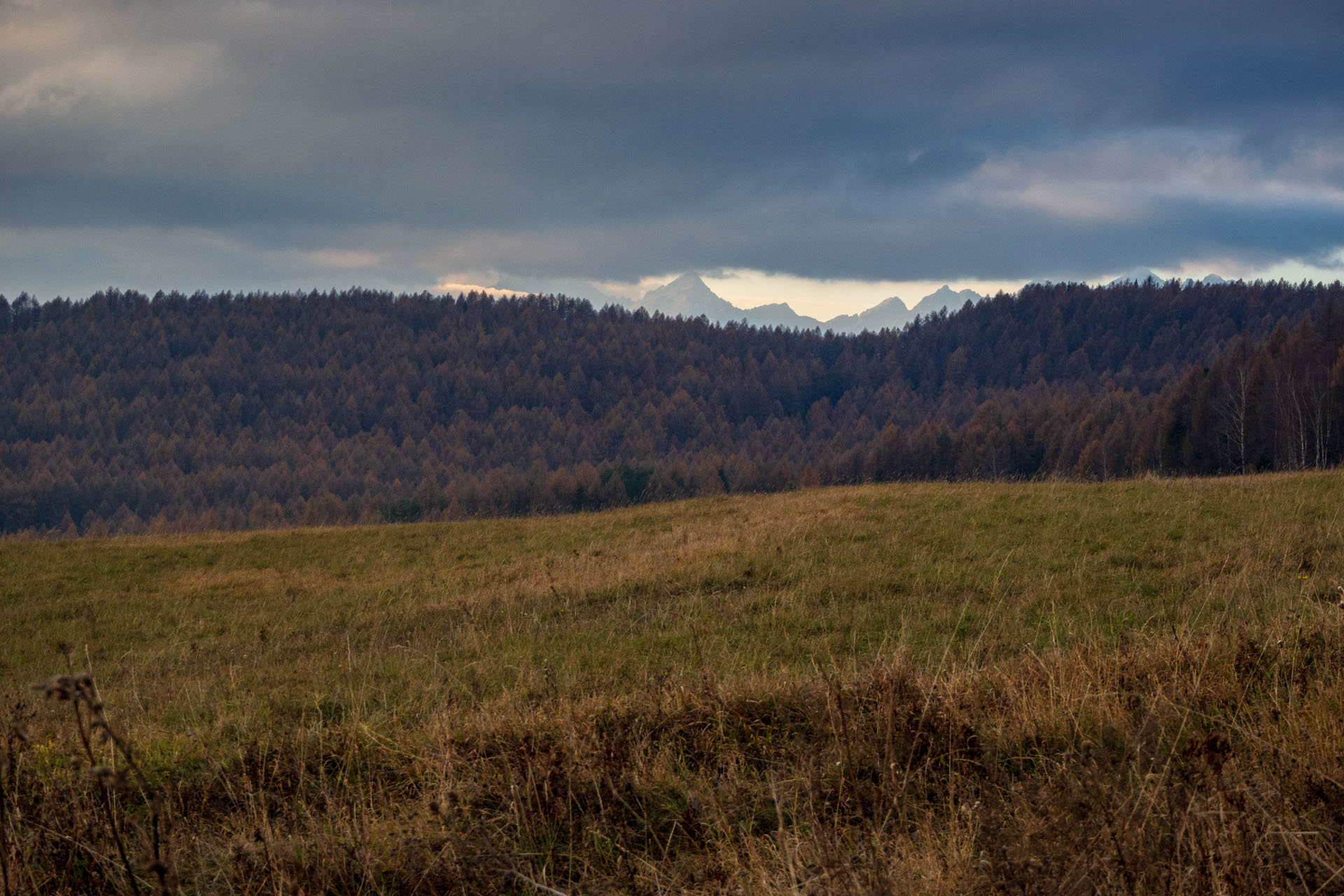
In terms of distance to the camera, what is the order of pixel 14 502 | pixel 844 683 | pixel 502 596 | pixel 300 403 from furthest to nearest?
pixel 300 403, pixel 14 502, pixel 502 596, pixel 844 683

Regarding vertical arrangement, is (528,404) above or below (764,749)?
above

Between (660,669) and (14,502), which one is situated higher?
(660,669)

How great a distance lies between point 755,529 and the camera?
54.6 ft

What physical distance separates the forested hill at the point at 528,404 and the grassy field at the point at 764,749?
65266mm

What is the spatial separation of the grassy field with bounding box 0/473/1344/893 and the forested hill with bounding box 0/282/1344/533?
6527 centimetres

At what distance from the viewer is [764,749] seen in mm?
4270

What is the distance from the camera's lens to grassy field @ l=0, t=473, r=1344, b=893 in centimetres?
283

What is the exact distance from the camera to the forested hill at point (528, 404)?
94562 millimetres

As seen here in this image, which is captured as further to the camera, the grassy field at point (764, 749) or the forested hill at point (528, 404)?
the forested hill at point (528, 404)

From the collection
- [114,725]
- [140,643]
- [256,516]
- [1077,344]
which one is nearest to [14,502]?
[256,516]

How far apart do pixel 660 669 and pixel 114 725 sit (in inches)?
150

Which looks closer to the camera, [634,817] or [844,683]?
[634,817]

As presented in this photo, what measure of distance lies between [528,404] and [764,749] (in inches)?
6728

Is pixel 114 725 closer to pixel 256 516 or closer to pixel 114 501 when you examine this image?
pixel 256 516
